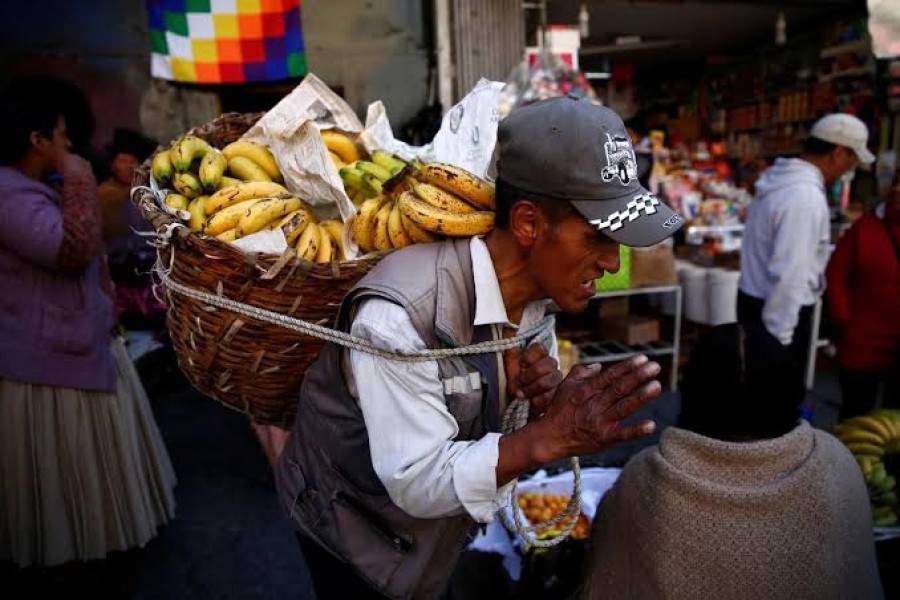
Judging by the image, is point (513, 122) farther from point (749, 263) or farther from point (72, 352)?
point (749, 263)

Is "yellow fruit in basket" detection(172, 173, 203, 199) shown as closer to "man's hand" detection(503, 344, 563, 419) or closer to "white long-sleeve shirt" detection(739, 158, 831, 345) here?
"man's hand" detection(503, 344, 563, 419)

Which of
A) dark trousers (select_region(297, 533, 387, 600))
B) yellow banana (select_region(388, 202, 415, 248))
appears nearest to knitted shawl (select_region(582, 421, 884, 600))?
dark trousers (select_region(297, 533, 387, 600))

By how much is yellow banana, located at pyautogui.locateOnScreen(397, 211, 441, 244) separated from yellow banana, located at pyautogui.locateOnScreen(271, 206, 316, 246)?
11.4 inches

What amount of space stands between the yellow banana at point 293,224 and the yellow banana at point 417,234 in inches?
11.4

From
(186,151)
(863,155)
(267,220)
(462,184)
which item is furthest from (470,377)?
(863,155)

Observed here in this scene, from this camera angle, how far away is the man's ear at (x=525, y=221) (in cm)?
121

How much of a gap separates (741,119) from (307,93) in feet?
30.6

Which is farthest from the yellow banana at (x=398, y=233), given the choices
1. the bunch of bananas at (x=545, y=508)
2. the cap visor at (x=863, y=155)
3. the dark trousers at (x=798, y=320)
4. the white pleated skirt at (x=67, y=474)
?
the cap visor at (x=863, y=155)

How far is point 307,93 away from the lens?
5.87 ft

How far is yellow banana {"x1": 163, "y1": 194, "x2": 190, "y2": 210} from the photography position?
1.59 m

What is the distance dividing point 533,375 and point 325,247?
618mm

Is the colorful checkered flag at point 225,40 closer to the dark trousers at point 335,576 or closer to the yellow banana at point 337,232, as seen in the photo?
the yellow banana at point 337,232

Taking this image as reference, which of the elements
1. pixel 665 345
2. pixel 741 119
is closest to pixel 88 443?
pixel 665 345

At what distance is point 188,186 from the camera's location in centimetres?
165
